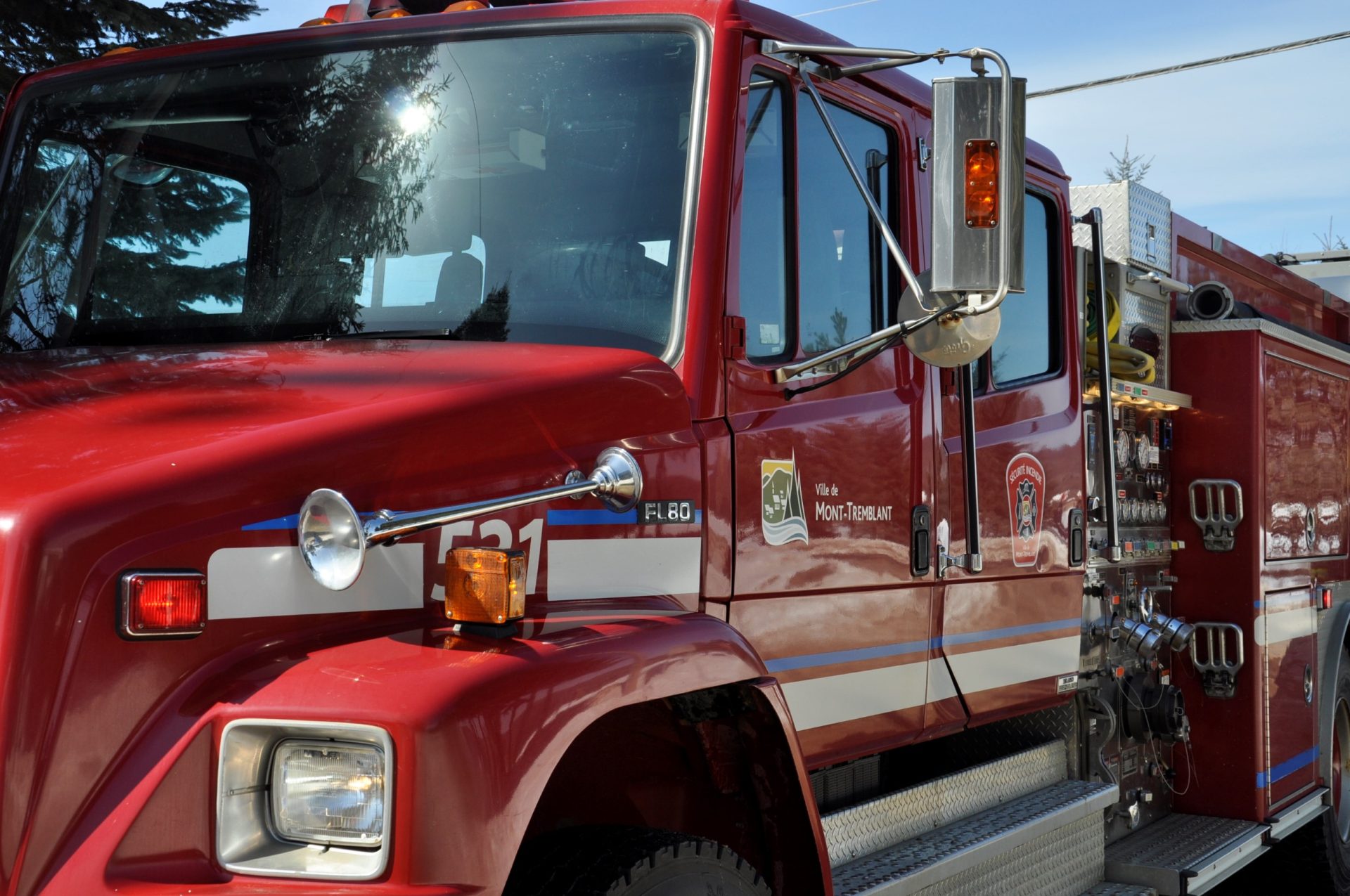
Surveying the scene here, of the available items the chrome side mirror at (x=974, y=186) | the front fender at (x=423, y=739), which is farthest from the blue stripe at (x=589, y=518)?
the chrome side mirror at (x=974, y=186)

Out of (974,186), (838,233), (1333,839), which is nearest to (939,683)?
(838,233)

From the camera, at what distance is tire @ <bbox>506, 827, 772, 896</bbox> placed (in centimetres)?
229

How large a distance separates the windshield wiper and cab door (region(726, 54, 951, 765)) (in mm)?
567

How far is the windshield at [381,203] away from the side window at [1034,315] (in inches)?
59.0

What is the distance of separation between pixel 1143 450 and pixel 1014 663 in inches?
67.5

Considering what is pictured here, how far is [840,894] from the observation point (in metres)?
3.12

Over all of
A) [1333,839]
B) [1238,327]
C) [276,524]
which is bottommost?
[1333,839]

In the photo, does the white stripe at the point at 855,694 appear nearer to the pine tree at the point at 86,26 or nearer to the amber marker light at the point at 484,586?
the amber marker light at the point at 484,586

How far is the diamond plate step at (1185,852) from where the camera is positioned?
480 cm

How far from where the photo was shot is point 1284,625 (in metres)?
5.94

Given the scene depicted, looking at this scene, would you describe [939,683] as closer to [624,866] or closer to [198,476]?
[624,866]

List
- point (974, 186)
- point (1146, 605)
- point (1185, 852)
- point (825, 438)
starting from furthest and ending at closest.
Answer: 1. point (1146, 605)
2. point (1185, 852)
3. point (825, 438)
4. point (974, 186)

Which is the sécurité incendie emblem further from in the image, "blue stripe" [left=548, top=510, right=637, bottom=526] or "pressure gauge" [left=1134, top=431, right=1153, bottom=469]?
"blue stripe" [left=548, top=510, right=637, bottom=526]

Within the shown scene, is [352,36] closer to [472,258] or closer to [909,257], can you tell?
[472,258]
